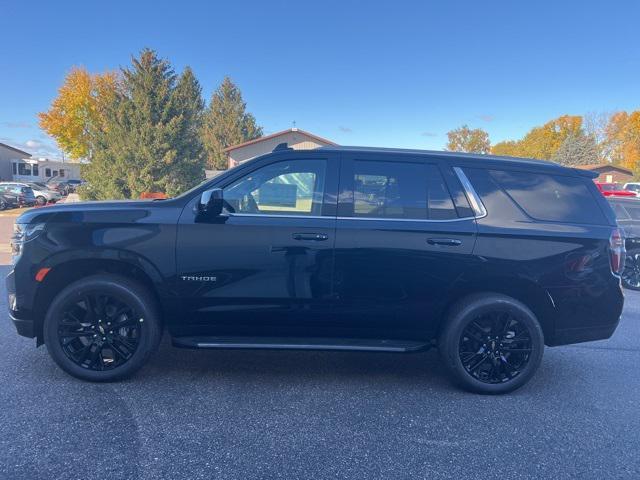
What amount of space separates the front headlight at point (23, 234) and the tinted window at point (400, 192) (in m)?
2.52

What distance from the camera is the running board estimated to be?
3396mm

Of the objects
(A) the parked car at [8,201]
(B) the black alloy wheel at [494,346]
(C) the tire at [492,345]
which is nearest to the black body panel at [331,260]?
(C) the tire at [492,345]

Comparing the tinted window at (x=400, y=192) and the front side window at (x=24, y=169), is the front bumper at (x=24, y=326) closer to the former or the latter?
the tinted window at (x=400, y=192)

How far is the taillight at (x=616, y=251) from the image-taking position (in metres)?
3.51

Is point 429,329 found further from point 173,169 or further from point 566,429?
point 173,169

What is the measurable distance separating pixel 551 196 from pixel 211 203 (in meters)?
2.84

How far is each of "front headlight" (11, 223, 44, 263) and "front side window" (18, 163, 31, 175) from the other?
6303cm

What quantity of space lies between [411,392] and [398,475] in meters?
1.12

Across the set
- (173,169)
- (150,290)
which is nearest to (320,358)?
(150,290)

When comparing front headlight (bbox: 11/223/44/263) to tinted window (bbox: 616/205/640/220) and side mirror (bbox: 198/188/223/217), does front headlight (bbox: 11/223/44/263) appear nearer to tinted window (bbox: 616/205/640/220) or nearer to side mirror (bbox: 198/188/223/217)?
side mirror (bbox: 198/188/223/217)

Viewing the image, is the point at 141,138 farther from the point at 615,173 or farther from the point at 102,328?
the point at 615,173

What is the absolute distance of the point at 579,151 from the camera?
189 ft

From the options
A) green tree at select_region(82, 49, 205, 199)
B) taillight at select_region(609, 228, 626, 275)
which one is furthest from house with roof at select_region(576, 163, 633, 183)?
taillight at select_region(609, 228, 626, 275)

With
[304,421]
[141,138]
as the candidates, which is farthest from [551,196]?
[141,138]
